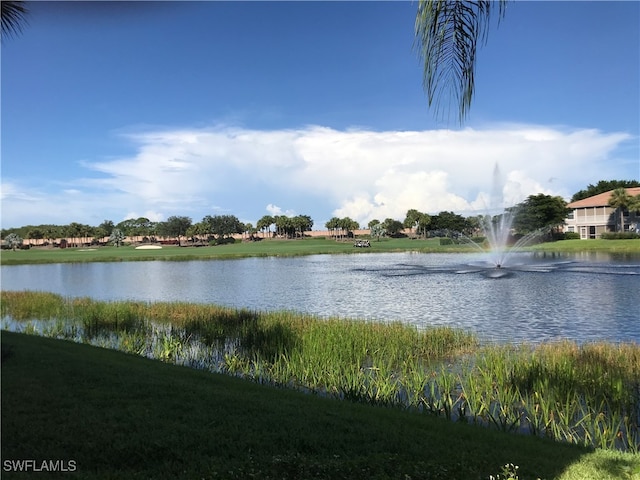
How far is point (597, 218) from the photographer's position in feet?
271

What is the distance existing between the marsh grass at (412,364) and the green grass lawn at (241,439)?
5.80 ft

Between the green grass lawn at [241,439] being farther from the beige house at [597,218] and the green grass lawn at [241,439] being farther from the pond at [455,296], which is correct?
the beige house at [597,218]

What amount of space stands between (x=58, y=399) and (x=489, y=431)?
6.25m

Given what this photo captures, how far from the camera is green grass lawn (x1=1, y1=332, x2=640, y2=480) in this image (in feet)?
16.6

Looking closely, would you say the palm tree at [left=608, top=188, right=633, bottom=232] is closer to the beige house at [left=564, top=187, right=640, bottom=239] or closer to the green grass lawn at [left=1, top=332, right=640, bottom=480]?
the beige house at [left=564, top=187, right=640, bottom=239]

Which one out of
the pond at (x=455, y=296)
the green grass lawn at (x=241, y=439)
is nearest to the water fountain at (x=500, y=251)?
the pond at (x=455, y=296)

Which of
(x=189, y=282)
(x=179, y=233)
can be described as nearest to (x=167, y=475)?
(x=189, y=282)

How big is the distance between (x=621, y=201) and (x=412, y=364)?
7922cm

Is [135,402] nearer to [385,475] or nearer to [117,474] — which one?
[117,474]

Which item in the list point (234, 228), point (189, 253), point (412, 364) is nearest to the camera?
point (412, 364)

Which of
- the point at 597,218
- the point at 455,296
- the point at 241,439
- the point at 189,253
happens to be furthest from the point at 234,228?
the point at 241,439

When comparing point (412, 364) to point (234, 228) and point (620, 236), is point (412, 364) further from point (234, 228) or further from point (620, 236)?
point (234, 228)

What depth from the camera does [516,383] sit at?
1017 cm

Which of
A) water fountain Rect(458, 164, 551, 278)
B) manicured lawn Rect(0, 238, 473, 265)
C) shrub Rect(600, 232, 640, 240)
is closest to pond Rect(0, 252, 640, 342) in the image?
water fountain Rect(458, 164, 551, 278)
